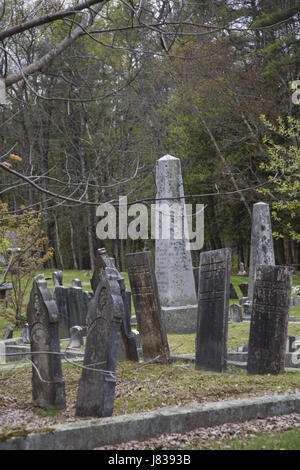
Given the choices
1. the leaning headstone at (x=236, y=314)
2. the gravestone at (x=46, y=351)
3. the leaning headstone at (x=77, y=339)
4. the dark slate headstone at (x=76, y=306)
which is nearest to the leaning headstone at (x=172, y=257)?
the leaning headstone at (x=236, y=314)

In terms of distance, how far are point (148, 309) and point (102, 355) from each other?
116 inches

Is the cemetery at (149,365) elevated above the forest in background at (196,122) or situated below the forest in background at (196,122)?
below

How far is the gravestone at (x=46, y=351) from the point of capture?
19.2 ft

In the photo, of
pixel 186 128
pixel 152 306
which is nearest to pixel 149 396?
pixel 152 306

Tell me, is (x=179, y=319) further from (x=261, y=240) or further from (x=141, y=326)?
(x=261, y=240)

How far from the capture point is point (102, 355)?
18.5 feet

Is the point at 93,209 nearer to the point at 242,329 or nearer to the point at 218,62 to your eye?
the point at 218,62

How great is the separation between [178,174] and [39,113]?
15.7 metres

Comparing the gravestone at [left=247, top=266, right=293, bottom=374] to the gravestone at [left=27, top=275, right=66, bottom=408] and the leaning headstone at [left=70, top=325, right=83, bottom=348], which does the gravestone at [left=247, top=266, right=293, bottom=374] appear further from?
the leaning headstone at [left=70, top=325, right=83, bottom=348]

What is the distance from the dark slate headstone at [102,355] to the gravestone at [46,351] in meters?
0.30

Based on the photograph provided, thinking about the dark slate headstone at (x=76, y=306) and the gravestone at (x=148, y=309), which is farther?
the dark slate headstone at (x=76, y=306)

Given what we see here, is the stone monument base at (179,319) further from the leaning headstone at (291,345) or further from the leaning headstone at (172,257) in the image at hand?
the leaning headstone at (291,345)

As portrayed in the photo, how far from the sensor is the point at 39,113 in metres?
27.1

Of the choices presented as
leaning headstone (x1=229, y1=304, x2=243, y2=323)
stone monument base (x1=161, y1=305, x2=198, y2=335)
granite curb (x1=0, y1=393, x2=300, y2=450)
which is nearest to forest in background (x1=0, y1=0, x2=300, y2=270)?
leaning headstone (x1=229, y1=304, x2=243, y2=323)
